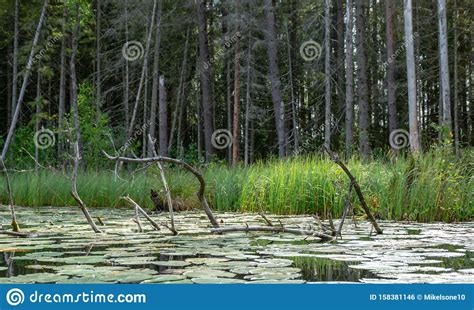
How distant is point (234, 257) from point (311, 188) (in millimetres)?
5338

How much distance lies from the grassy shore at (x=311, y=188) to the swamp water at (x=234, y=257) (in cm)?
101

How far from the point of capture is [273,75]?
20.1m

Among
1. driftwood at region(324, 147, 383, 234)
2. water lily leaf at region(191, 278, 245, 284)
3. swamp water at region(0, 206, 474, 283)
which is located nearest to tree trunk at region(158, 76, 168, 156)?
swamp water at region(0, 206, 474, 283)

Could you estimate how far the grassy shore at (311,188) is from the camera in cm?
775

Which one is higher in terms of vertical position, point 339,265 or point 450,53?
point 450,53

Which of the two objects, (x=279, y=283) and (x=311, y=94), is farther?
(x=311, y=94)

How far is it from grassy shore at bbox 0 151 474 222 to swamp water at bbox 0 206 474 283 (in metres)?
1.01

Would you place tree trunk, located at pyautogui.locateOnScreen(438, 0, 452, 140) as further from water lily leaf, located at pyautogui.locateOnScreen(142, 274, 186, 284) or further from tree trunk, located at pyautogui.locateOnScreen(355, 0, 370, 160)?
water lily leaf, located at pyautogui.locateOnScreen(142, 274, 186, 284)

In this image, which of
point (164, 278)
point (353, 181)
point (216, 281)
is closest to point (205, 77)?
point (353, 181)

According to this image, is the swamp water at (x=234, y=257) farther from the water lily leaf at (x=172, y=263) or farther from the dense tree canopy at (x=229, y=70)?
the dense tree canopy at (x=229, y=70)

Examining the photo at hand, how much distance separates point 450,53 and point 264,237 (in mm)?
24521

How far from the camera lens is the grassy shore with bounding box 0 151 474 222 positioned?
7746mm

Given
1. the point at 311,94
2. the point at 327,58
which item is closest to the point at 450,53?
the point at 311,94

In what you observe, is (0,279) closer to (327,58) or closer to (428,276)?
(428,276)
